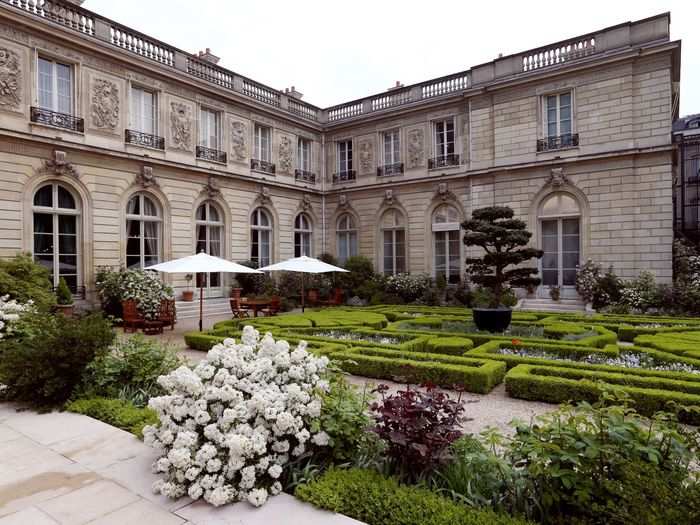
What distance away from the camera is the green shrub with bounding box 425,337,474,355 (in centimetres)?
736

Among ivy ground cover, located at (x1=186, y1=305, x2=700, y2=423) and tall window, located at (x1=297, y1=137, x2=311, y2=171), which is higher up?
tall window, located at (x1=297, y1=137, x2=311, y2=171)

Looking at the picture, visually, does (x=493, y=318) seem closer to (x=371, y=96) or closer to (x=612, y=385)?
(x=612, y=385)

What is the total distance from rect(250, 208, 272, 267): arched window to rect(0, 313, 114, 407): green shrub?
12169 mm

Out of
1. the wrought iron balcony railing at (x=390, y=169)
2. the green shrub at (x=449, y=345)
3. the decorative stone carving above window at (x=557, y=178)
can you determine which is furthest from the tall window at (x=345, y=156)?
the green shrub at (x=449, y=345)

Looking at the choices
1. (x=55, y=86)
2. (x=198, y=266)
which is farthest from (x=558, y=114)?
(x=55, y=86)

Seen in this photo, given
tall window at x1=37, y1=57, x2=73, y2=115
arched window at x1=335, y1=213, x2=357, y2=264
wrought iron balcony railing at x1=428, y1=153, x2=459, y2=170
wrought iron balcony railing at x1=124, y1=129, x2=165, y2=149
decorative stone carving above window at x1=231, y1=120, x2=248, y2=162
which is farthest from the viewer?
arched window at x1=335, y1=213, x2=357, y2=264

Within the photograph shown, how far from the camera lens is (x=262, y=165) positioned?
1742cm

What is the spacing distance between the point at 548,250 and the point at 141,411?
556 inches

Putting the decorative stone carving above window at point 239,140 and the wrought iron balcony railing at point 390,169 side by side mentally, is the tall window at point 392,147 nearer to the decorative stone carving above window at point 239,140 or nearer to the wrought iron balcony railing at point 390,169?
the wrought iron balcony railing at point 390,169

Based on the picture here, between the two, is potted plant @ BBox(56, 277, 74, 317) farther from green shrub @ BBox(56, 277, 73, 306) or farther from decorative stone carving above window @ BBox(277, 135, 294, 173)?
decorative stone carving above window @ BBox(277, 135, 294, 173)

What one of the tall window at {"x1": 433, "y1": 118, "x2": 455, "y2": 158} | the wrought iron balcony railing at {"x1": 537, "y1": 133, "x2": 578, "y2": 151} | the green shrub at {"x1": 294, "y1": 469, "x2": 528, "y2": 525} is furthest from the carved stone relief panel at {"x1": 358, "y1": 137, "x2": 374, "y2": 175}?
the green shrub at {"x1": 294, "y1": 469, "x2": 528, "y2": 525}

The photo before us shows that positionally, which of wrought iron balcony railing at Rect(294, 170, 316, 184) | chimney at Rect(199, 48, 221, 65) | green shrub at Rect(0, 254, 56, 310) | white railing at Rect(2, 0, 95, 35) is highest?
chimney at Rect(199, 48, 221, 65)

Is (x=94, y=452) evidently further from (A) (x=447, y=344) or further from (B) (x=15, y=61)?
(B) (x=15, y=61)

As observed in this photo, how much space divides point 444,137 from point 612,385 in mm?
13780
